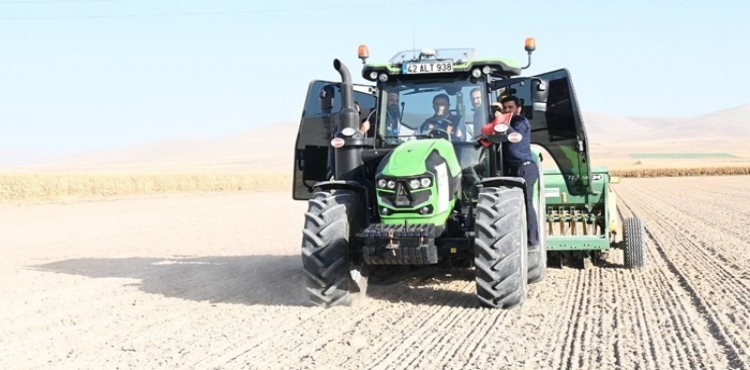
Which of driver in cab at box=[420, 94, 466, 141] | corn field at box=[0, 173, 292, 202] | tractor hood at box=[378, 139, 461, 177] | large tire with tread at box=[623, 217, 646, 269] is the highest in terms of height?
driver in cab at box=[420, 94, 466, 141]

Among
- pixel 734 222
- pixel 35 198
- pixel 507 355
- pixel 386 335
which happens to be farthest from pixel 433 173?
pixel 35 198

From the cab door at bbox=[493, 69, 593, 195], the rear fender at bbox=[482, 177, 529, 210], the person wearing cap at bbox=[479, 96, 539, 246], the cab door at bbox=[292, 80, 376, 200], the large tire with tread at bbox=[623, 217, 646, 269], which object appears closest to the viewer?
the rear fender at bbox=[482, 177, 529, 210]

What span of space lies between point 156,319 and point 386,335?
2218mm

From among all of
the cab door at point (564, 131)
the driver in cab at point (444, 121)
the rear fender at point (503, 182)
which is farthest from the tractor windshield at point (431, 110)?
the rear fender at point (503, 182)

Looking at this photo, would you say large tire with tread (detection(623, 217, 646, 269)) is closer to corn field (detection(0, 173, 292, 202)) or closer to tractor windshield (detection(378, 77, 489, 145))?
tractor windshield (detection(378, 77, 489, 145))

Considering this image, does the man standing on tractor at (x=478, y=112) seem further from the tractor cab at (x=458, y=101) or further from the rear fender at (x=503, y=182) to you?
the rear fender at (x=503, y=182)

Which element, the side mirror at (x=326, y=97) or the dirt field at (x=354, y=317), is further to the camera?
the side mirror at (x=326, y=97)

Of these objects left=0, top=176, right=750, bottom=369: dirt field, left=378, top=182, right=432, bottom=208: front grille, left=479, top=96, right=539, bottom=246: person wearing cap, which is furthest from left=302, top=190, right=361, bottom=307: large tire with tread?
left=479, top=96, right=539, bottom=246: person wearing cap

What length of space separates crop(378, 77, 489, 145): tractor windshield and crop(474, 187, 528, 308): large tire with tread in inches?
46.9

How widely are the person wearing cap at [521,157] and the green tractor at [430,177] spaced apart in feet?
0.31

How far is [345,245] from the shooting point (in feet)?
24.2

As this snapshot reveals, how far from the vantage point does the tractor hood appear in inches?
283

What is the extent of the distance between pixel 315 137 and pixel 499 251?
10.5 ft

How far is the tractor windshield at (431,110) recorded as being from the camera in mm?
8242
